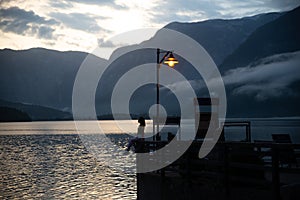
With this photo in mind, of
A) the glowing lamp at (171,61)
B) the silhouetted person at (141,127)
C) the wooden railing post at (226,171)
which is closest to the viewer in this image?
the wooden railing post at (226,171)

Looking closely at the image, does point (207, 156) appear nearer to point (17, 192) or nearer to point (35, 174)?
point (17, 192)

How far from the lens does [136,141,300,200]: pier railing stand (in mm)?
9422

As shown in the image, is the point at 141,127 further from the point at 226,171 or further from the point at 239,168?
the point at 239,168

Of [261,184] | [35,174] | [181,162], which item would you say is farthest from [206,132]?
[35,174]

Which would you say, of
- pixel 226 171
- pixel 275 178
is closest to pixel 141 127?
pixel 226 171

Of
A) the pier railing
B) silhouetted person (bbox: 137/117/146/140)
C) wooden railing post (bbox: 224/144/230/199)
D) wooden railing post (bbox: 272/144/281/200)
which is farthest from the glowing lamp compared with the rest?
wooden railing post (bbox: 272/144/281/200)

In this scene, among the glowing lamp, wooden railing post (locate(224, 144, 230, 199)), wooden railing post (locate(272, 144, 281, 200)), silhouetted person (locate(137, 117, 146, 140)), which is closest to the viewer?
wooden railing post (locate(272, 144, 281, 200))

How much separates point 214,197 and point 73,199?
1750 centimetres

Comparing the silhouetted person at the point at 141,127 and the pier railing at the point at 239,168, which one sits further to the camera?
the silhouetted person at the point at 141,127

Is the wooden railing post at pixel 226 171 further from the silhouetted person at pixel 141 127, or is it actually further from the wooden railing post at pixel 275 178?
the silhouetted person at pixel 141 127

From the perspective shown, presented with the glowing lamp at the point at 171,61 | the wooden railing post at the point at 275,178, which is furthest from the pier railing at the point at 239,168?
the glowing lamp at the point at 171,61

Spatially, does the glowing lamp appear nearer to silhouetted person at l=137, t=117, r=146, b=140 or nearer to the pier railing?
silhouetted person at l=137, t=117, r=146, b=140

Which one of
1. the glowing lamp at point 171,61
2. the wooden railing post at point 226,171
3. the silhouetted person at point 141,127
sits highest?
the glowing lamp at point 171,61

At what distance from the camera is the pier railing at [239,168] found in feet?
30.9
